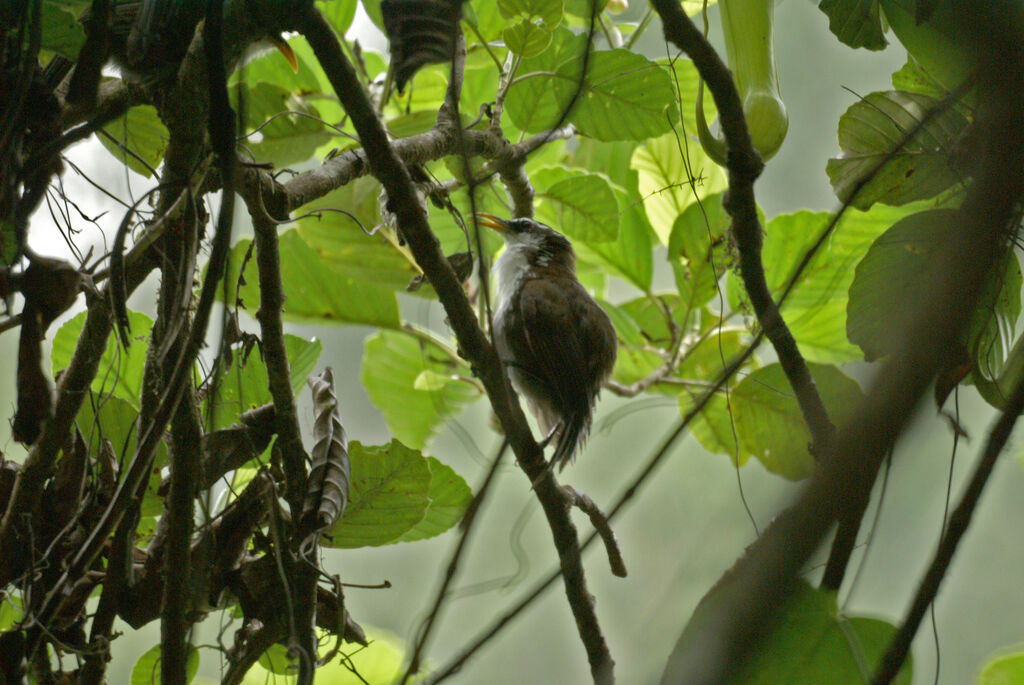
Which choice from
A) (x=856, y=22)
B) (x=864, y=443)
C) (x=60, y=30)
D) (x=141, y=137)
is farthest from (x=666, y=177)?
(x=864, y=443)

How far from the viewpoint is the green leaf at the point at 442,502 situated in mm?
1095

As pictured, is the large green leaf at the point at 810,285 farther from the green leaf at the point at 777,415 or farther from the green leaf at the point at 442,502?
the green leaf at the point at 442,502

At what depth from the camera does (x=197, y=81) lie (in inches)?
28.9

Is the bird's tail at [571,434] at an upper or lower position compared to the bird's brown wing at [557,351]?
lower

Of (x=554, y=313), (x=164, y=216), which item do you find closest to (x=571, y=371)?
(x=554, y=313)

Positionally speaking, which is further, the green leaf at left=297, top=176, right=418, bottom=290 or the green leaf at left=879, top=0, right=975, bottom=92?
the green leaf at left=297, top=176, right=418, bottom=290

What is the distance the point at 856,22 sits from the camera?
96 cm

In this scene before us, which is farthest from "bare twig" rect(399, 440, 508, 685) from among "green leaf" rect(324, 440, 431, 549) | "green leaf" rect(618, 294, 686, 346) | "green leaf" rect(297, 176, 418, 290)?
"green leaf" rect(618, 294, 686, 346)

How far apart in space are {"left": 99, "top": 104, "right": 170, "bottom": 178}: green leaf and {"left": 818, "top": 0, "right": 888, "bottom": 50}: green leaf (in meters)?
0.85

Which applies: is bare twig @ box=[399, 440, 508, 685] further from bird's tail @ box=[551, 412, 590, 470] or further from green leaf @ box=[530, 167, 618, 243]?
green leaf @ box=[530, 167, 618, 243]

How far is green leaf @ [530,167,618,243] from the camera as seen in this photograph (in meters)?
1.28

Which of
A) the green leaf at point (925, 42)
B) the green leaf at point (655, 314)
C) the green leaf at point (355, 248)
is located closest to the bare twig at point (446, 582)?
the green leaf at point (925, 42)

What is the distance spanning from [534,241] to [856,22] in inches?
30.6

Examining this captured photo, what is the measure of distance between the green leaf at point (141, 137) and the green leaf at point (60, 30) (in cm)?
17
